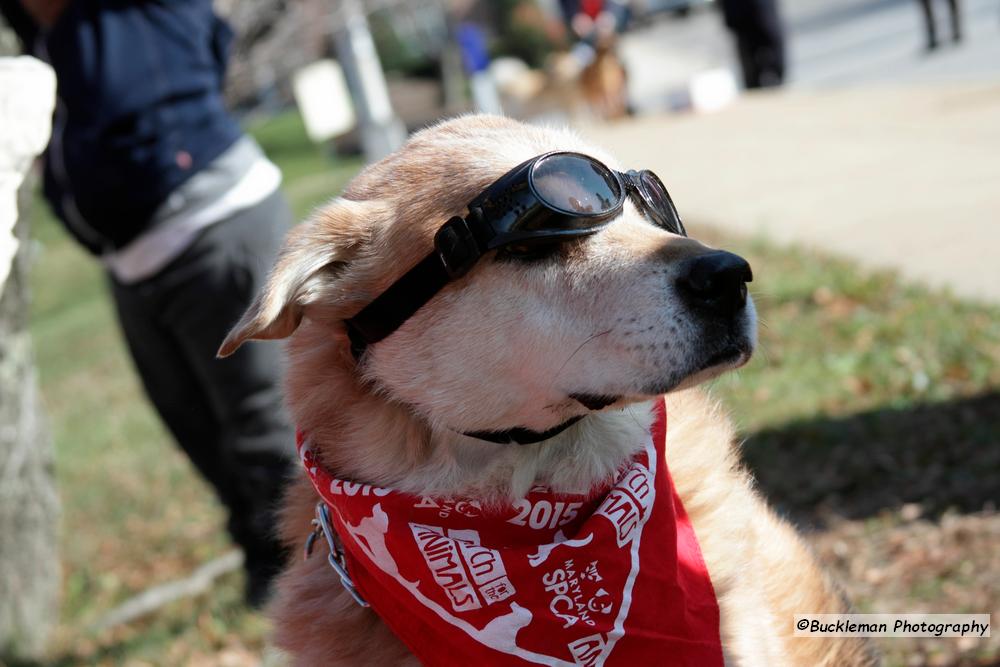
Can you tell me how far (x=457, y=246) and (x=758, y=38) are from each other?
1286cm

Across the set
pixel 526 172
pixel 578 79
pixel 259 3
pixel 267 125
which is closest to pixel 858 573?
pixel 526 172

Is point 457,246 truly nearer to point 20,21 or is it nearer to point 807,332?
point 20,21

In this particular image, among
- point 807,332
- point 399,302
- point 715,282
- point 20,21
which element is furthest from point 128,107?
point 807,332

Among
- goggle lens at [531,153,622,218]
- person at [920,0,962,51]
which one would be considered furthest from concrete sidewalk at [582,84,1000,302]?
goggle lens at [531,153,622,218]

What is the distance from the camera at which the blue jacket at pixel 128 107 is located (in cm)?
401

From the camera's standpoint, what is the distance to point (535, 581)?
2.59m

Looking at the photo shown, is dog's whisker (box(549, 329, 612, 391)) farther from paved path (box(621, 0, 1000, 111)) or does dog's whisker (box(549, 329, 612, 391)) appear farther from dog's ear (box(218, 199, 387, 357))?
paved path (box(621, 0, 1000, 111))

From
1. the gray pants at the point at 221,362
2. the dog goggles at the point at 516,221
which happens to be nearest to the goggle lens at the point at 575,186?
the dog goggles at the point at 516,221

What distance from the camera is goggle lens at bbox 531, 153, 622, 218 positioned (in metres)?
2.48

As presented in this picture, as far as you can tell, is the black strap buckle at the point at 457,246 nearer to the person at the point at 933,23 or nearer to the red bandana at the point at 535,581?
the red bandana at the point at 535,581

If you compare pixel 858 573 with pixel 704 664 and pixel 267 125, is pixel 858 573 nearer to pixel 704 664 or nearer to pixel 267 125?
pixel 704 664

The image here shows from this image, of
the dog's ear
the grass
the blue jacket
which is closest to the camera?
the dog's ear

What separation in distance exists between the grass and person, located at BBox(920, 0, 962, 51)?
18.2ft

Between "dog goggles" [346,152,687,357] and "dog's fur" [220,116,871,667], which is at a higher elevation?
"dog goggles" [346,152,687,357]
